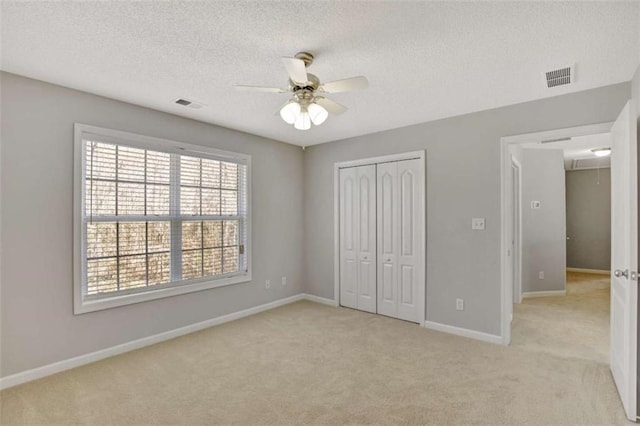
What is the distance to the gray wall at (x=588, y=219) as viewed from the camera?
24.0 ft

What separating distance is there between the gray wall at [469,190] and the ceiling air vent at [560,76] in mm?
381

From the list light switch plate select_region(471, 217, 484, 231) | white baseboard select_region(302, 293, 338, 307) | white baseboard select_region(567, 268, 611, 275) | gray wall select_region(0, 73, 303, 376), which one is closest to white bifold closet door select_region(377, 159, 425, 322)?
light switch plate select_region(471, 217, 484, 231)

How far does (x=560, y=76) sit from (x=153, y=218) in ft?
13.1

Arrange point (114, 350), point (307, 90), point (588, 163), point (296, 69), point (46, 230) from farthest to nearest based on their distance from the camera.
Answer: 1. point (588, 163)
2. point (114, 350)
3. point (46, 230)
4. point (307, 90)
5. point (296, 69)

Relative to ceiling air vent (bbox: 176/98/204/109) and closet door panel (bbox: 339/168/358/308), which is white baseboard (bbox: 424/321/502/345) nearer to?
closet door panel (bbox: 339/168/358/308)

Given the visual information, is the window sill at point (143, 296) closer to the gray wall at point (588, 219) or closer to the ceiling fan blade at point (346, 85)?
the ceiling fan blade at point (346, 85)

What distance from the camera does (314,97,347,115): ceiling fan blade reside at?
2462mm

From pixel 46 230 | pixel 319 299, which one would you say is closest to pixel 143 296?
pixel 46 230

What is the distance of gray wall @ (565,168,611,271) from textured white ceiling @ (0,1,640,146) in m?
6.01

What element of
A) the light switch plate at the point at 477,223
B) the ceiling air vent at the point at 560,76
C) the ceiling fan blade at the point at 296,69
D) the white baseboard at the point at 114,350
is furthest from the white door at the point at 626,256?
the white baseboard at the point at 114,350

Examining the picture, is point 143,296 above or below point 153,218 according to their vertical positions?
below

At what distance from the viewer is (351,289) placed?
4777mm

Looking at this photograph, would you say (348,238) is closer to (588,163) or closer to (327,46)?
(327,46)

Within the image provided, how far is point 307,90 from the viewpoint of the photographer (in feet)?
7.50
